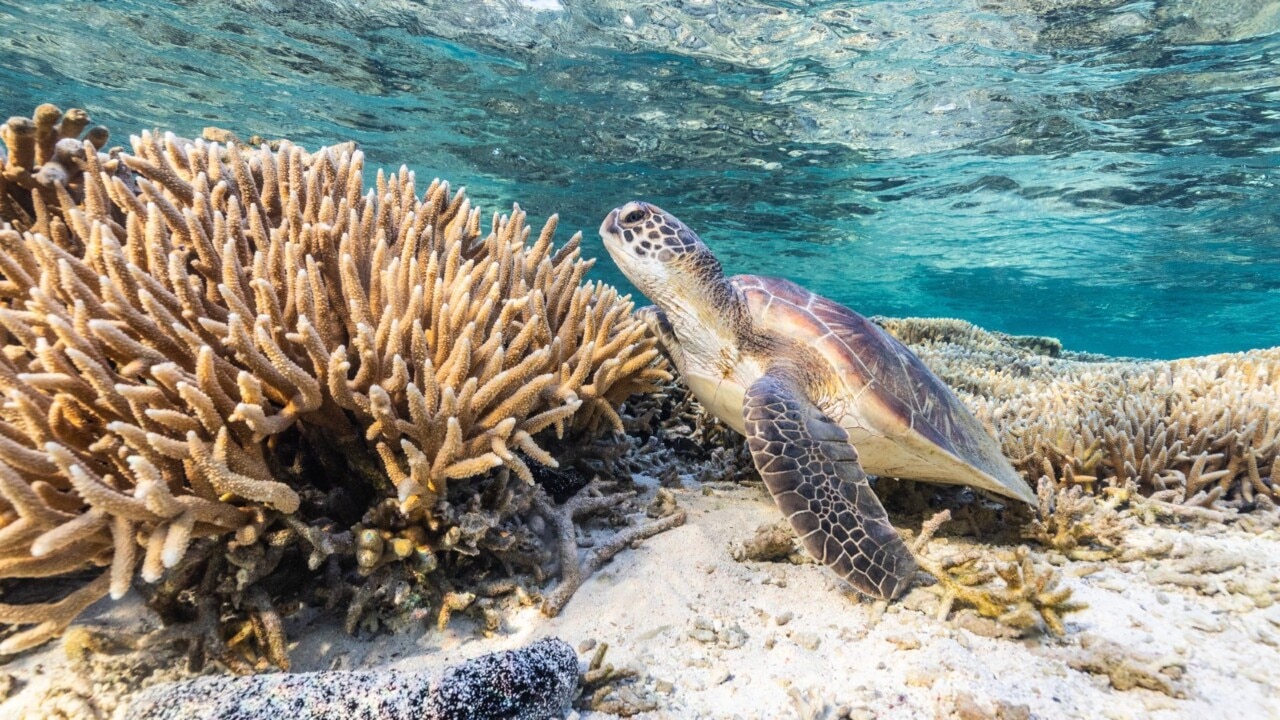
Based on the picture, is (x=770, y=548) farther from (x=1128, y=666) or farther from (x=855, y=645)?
(x=1128, y=666)

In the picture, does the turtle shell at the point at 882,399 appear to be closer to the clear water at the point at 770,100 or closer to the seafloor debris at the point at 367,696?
the seafloor debris at the point at 367,696

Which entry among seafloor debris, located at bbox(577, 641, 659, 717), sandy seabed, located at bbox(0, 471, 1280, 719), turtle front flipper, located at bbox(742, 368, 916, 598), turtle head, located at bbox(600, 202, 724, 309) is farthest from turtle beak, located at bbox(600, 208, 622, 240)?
seafloor debris, located at bbox(577, 641, 659, 717)

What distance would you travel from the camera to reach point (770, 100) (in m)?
11.0

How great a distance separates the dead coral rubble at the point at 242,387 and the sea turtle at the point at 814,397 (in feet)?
1.94

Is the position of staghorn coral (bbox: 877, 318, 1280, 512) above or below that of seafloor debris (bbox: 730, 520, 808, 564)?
above

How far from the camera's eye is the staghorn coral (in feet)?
9.16

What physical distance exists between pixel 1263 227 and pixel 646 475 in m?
22.6

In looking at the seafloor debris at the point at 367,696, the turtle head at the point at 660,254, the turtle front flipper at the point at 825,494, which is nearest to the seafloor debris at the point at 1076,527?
the turtle front flipper at the point at 825,494

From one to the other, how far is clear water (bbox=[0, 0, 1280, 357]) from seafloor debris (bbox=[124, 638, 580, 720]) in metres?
9.86

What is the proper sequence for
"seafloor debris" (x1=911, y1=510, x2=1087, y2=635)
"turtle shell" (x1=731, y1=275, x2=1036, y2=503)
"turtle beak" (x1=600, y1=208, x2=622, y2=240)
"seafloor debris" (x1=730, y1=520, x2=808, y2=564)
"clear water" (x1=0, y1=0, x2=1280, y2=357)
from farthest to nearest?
"clear water" (x1=0, y1=0, x2=1280, y2=357), "turtle beak" (x1=600, y1=208, x2=622, y2=240), "turtle shell" (x1=731, y1=275, x2=1036, y2=503), "seafloor debris" (x1=730, y1=520, x2=808, y2=564), "seafloor debris" (x1=911, y1=510, x2=1087, y2=635)

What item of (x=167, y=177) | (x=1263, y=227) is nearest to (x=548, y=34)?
(x=167, y=177)

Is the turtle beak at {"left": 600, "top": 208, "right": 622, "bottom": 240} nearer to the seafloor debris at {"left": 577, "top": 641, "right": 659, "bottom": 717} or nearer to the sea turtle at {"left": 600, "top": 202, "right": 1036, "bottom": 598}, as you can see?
the sea turtle at {"left": 600, "top": 202, "right": 1036, "bottom": 598}

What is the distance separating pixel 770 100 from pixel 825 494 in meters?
11.0

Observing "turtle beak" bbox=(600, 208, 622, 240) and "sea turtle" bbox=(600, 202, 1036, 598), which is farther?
"turtle beak" bbox=(600, 208, 622, 240)
